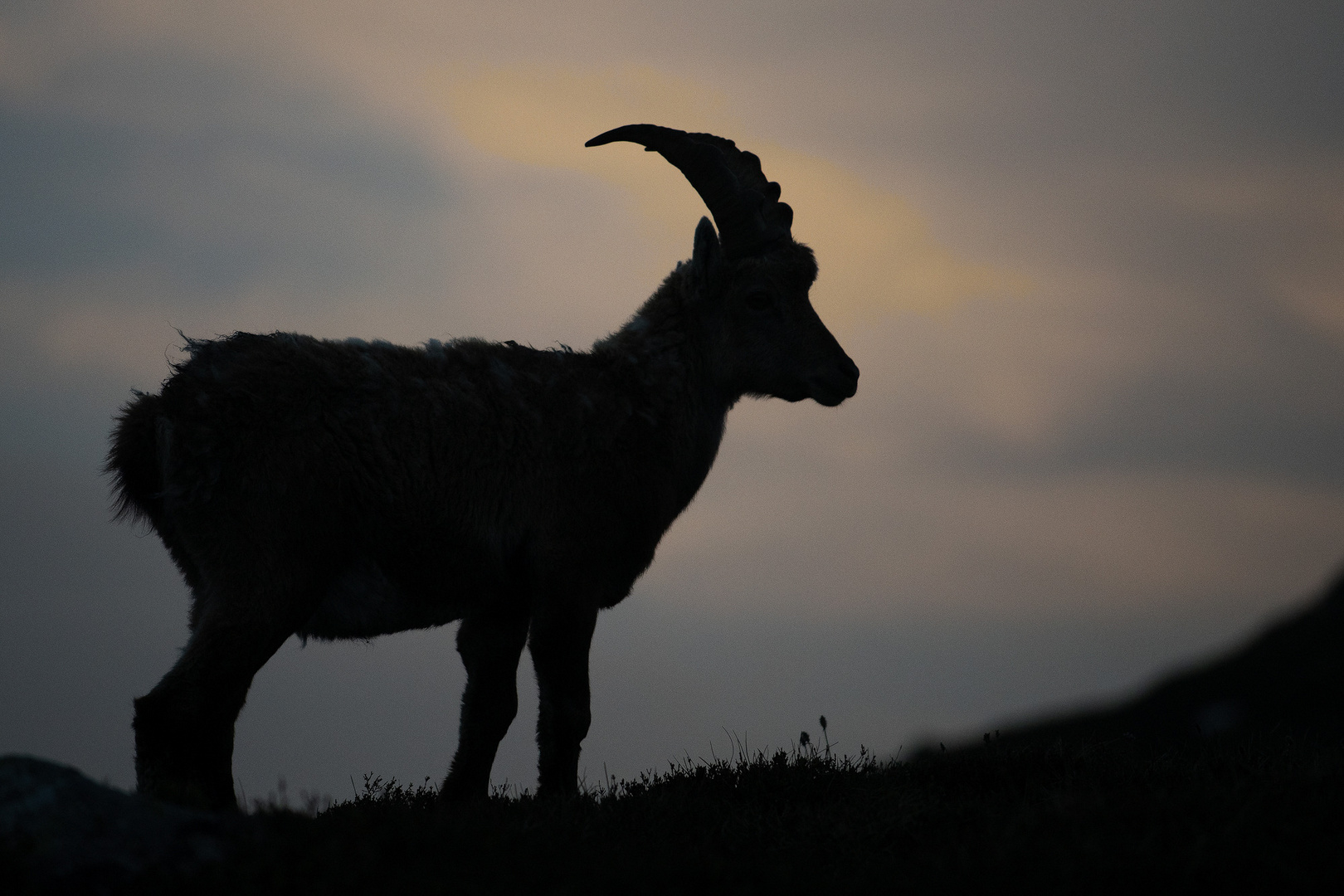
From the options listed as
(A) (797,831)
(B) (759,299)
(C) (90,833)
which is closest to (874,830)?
(A) (797,831)

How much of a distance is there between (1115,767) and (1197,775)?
64cm

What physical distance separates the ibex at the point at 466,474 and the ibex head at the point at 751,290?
0.6 inches

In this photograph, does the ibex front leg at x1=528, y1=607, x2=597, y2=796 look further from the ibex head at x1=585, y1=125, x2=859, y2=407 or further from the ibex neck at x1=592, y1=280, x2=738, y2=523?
the ibex head at x1=585, y1=125, x2=859, y2=407

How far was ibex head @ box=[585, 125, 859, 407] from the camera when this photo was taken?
32.1ft

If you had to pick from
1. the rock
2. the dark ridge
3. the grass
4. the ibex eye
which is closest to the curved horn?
the ibex eye

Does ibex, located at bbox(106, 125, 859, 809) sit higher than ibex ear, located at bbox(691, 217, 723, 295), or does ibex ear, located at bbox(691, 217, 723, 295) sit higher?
ibex ear, located at bbox(691, 217, 723, 295)

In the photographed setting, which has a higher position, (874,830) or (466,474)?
(466,474)

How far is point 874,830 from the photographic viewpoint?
7008mm

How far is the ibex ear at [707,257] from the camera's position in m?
9.62

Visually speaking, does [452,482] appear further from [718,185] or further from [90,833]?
[90,833]

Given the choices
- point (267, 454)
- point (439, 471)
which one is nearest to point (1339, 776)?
point (439, 471)

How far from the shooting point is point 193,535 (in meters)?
7.63

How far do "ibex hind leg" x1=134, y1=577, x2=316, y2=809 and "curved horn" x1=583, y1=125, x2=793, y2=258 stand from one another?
4274 millimetres

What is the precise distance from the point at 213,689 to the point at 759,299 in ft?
15.5
